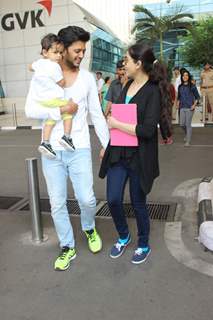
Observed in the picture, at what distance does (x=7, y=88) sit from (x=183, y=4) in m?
20.2

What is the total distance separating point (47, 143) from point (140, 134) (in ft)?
2.63

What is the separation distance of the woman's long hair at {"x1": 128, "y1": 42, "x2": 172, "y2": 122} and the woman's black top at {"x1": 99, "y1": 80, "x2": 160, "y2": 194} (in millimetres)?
53

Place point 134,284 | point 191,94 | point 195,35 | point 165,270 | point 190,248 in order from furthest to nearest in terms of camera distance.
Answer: point 195,35, point 191,94, point 190,248, point 165,270, point 134,284

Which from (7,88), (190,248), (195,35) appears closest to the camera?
(190,248)

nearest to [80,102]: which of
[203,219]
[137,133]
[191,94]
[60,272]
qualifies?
[137,133]

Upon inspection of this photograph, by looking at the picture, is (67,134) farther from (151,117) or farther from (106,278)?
(106,278)

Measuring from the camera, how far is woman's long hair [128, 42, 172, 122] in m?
3.19

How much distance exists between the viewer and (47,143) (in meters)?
3.33

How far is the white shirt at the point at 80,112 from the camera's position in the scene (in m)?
3.28

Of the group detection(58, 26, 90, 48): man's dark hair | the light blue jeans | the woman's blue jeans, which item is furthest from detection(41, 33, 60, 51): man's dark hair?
the woman's blue jeans

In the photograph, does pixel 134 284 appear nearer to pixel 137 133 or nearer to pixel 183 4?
pixel 137 133

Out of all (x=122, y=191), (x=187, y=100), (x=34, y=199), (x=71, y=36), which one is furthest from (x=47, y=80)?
(x=187, y=100)

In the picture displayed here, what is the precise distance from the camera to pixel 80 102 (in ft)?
11.1

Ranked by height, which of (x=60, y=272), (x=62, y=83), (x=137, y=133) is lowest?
(x=60, y=272)
